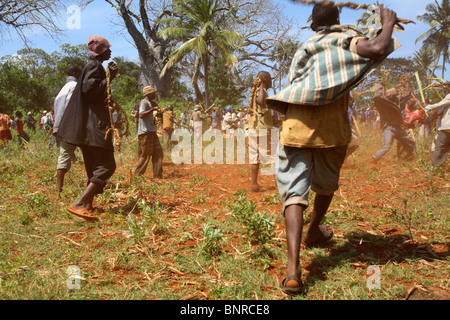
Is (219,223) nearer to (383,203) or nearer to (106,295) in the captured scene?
(106,295)

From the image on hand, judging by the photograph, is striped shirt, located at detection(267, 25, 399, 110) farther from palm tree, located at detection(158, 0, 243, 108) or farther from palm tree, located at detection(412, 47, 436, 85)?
palm tree, located at detection(412, 47, 436, 85)

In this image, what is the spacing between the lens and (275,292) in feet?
7.77

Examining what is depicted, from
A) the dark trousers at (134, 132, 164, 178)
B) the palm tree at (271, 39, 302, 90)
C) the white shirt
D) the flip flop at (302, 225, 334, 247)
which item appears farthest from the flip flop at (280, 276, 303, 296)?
the palm tree at (271, 39, 302, 90)

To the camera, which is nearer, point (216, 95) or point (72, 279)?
point (72, 279)

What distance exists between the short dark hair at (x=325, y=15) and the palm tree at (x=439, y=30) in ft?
156

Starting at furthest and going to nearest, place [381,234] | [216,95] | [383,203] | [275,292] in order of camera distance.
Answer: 1. [216,95]
2. [383,203]
3. [381,234]
4. [275,292]

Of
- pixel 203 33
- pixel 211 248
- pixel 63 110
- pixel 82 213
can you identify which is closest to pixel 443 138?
pixel 211 248

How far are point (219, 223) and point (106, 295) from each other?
5.41 ft

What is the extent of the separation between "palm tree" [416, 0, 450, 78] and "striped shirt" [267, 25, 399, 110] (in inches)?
1881

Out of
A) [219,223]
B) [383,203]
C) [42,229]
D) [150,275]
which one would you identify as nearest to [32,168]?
[42,229]

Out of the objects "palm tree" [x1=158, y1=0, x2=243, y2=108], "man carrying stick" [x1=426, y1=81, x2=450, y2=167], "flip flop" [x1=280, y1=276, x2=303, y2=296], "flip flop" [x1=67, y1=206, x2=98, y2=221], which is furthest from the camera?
"palm tree" [x1=158, y1=0, x2=243, y2=108]

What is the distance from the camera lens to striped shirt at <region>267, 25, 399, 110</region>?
92.4 inches

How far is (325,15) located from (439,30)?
52.3 metres

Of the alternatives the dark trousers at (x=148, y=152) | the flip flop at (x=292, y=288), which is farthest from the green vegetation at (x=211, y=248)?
the dark trousers at (x=148, y=152)
